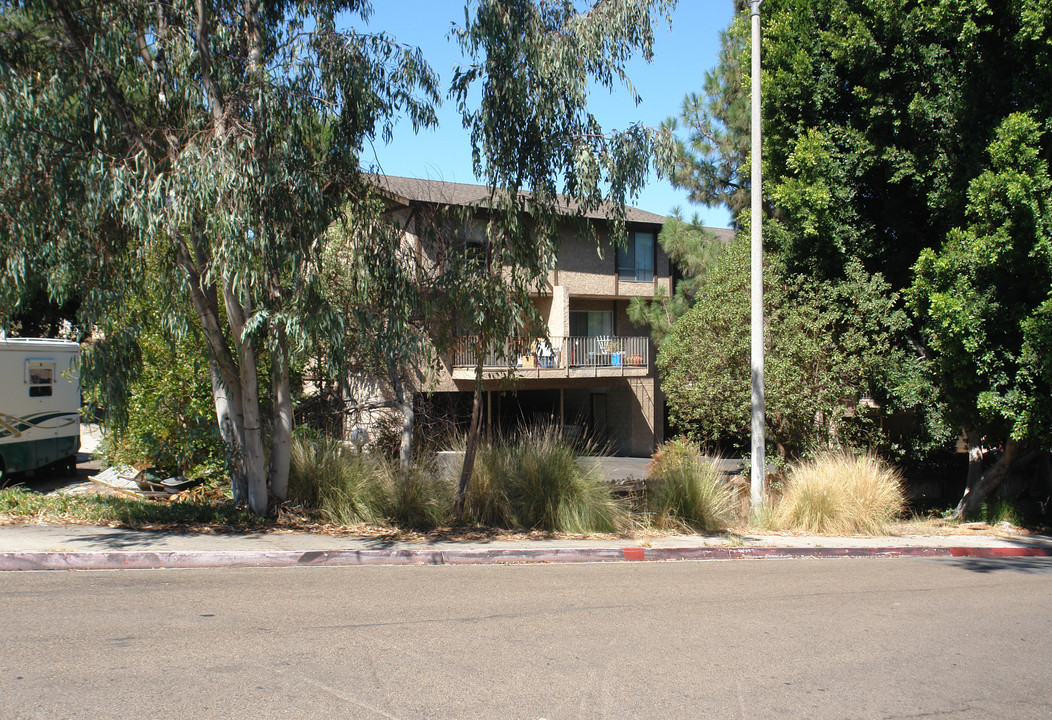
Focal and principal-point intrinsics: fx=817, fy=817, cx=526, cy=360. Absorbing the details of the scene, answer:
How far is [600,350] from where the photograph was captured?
27516 millimetres

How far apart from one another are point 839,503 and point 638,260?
55.3 feet

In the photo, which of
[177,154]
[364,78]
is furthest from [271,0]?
[177,154]

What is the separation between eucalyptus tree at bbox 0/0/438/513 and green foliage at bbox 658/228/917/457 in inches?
335

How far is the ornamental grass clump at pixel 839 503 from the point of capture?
1330cm

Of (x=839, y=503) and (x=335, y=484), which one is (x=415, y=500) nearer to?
(x=335, y=484)

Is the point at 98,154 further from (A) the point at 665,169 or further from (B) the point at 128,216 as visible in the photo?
(A) the point at 665,169

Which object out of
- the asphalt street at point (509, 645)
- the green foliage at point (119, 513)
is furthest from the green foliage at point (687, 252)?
the asphalt street at point (509, 645)

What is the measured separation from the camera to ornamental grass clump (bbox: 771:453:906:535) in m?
13.3

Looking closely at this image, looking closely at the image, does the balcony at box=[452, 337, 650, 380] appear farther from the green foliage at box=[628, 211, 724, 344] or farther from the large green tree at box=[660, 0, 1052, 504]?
the large green tree at box=[660, 0, 1052, 504]

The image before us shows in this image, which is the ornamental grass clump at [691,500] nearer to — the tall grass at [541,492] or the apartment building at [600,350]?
the tall grass at [541,492]

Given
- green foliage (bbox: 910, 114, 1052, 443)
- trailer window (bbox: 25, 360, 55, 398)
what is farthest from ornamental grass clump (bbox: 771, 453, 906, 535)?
trailer window (bbox: 25, 360, 55, 398)

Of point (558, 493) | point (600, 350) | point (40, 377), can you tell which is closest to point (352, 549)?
point (558, 493)

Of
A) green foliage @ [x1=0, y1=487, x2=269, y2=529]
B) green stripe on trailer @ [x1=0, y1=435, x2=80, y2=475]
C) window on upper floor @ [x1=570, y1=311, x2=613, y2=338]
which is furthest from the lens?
window on upper floor @ [x1=570, y1=311, x2=613, y2=338]

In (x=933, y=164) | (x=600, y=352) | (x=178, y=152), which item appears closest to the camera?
(x=178, y=152)
